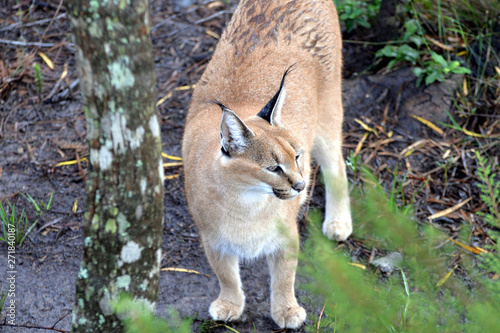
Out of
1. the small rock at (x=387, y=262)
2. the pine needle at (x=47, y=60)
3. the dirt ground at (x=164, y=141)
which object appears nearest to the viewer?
the dirt ground at (x=164, y=141)

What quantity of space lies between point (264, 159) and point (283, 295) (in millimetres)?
1042

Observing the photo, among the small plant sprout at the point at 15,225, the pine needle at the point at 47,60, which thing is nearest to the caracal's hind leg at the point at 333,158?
the small plant sprout at the point at 15,225

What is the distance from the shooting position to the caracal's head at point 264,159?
2.65m

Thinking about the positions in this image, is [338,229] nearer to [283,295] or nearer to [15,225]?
[283,295]

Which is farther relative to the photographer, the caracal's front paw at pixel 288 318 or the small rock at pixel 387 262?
the small rock at pixel 387 262

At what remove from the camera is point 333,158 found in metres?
4.12

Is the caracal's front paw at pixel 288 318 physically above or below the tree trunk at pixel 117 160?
below

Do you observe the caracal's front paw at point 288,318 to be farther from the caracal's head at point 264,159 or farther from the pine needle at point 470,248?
the pine needle at point 470,248

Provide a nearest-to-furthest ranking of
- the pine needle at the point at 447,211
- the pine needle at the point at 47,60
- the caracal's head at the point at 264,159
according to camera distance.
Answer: the caracal's head at the point at 264,159 < the pine needle at the point at 447,211 < the pine needle at the point at 47,60

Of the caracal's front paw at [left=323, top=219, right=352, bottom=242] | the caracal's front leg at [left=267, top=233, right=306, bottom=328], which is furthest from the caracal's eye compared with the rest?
the caracal's front paw at [left=323, top=219, right=352, bottom=242]

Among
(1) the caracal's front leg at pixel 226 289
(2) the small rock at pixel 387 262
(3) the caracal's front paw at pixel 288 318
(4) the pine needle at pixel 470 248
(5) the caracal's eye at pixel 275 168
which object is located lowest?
(2) the small rock at pixel 387 262

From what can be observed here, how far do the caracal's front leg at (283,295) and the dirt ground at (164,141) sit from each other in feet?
0.36

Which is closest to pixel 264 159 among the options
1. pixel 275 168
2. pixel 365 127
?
pixel 275 168

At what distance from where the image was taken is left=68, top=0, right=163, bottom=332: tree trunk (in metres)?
1.75
